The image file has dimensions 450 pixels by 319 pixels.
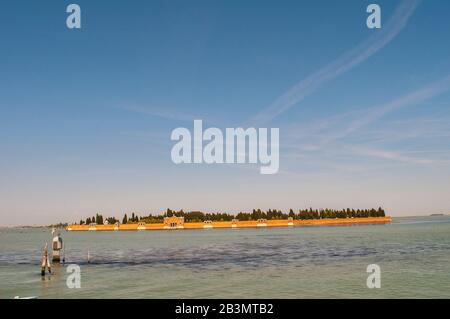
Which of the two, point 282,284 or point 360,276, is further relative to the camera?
point 360,276

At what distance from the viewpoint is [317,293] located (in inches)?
1241

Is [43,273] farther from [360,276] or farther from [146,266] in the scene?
[360,276]
